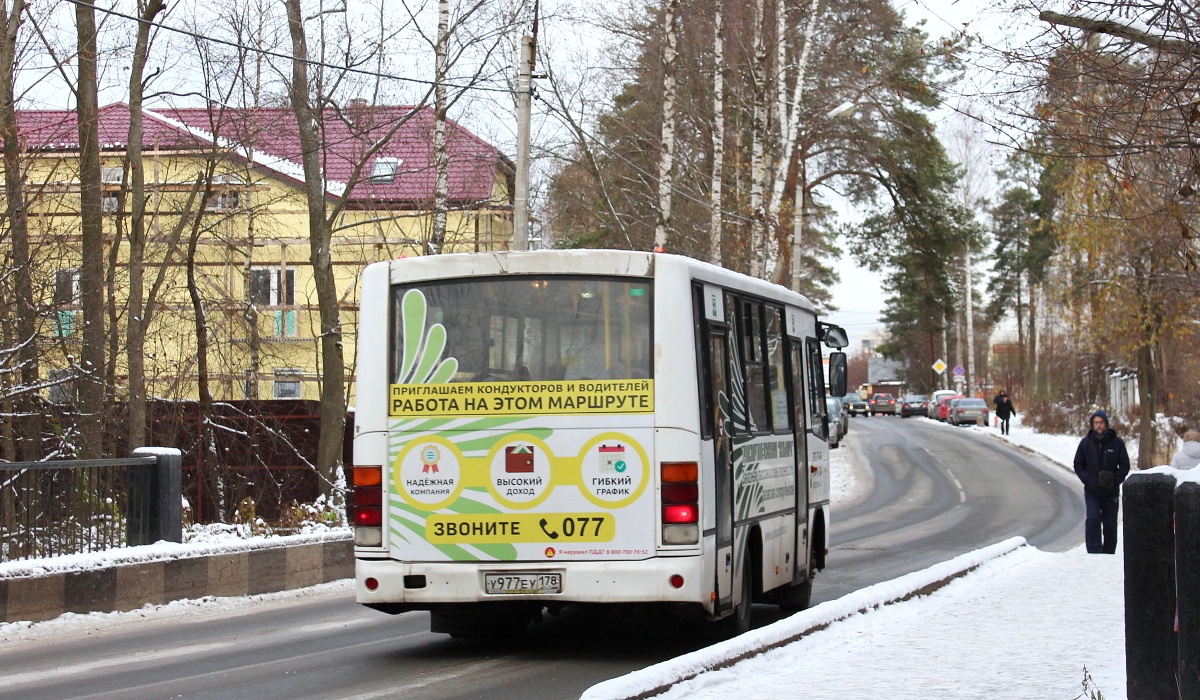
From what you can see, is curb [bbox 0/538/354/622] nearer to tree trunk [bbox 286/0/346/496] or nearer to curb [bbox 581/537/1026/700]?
curb [bbox 581/537/1026/700]

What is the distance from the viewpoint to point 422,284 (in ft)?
34.8

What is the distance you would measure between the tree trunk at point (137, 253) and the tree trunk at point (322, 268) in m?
2.49

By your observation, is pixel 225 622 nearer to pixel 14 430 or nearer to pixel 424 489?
pixel 424 489

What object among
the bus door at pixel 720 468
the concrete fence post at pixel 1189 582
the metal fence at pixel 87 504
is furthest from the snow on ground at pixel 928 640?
the concrete fence post at pixel 1189 582

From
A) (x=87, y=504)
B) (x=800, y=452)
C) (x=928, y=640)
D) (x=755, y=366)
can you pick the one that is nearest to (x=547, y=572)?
(x=928, y=640)

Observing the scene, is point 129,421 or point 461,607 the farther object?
point 129,421

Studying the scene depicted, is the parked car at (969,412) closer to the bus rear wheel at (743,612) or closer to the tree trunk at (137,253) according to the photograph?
the tree trunk at (137,253)

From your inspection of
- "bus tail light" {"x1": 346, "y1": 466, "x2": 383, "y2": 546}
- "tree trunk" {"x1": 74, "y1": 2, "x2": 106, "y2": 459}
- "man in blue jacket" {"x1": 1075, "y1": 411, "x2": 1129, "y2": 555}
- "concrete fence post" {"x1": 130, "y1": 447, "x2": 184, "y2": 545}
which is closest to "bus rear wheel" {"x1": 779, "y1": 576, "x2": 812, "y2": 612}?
"bus tail light" {"x1": 346, "y1": 466, "x2": 383, "y2": 546}

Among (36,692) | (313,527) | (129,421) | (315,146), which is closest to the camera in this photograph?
(36,692)

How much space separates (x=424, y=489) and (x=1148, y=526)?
4.87 meters

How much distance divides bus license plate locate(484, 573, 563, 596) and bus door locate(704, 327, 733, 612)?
3.74ft

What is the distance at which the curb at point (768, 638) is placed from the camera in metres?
7.43

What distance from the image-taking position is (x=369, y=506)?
34.0 feet

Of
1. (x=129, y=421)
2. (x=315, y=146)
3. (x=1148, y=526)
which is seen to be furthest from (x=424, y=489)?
(x=315, y=146)
